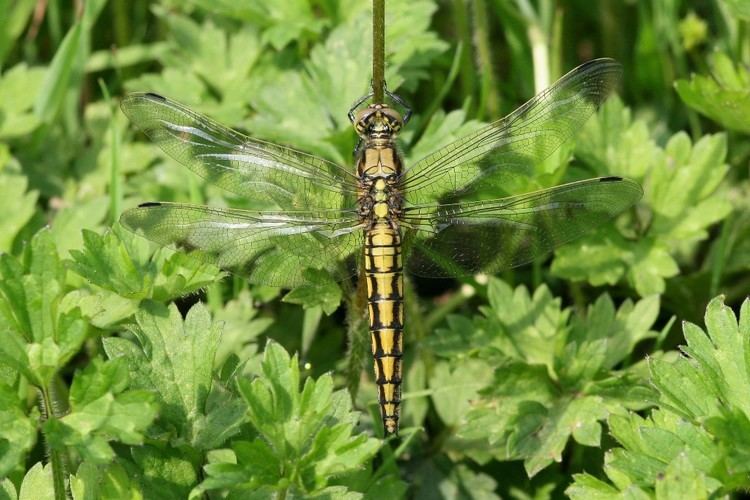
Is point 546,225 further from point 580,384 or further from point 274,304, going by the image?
point 274,304

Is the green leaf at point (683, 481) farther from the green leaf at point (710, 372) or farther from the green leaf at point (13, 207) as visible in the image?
the green leaf at point (13, 207)

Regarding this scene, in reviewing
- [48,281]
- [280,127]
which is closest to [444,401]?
[280,127]

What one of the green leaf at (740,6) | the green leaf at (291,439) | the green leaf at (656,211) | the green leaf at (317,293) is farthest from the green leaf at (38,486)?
the green leaf at (740,6)

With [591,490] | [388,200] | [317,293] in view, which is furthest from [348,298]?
[591,490]

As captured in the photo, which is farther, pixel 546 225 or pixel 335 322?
pixel 335 322

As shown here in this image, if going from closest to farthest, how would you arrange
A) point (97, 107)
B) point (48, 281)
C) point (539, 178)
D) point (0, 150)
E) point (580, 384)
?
point (48, 281)
point (580, 384)
point (539, 178)
point (0, 150)
point (97, 107)

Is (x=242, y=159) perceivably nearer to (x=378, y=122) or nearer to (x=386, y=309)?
(x=378, y=122)

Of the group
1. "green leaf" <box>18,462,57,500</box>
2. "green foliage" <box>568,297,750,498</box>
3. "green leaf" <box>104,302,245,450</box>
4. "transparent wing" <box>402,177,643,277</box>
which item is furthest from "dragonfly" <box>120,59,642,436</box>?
"green leaf" <box>18,462,57,500</box>
